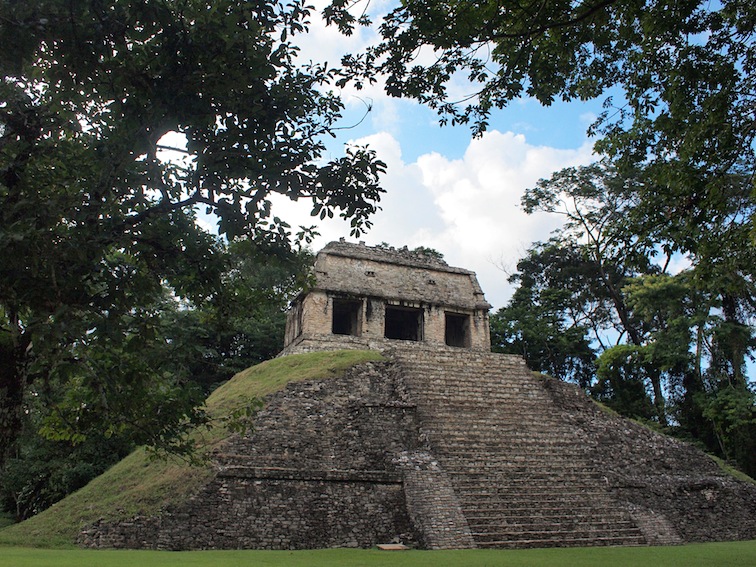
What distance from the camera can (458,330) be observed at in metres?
20.3

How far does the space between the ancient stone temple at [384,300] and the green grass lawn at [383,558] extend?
30.1 feet

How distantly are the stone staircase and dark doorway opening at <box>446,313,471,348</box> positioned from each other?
10.5 ft

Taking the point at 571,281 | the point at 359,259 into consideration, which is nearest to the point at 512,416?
the point at 359,259

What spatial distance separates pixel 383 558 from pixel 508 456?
4.84m

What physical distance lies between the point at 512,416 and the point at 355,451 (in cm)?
418

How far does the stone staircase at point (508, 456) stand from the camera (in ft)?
33.0

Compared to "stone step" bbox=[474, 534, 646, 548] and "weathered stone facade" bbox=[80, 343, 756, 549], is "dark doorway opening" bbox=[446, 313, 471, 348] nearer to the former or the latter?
"weathered stone facade" bbox=[80, 343, 756, 549]

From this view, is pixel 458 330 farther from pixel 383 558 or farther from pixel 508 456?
pixel 383 558

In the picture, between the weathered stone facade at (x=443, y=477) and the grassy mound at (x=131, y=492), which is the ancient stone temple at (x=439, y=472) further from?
the grassy mound at (x=131, y=492)

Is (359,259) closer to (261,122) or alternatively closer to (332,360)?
(332,360)

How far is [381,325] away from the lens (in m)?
18.2

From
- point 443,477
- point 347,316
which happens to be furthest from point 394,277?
point 443,477

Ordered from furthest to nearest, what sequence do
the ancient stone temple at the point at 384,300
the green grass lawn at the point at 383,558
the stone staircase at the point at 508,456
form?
the ancient stone temple at the point at 384,300, the stone staircase at the point at 508,456, the green grass lawn at the point at 383,558

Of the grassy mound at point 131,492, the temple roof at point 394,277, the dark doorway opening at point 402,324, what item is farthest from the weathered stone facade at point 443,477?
the dark doorway opening at point 402,324
